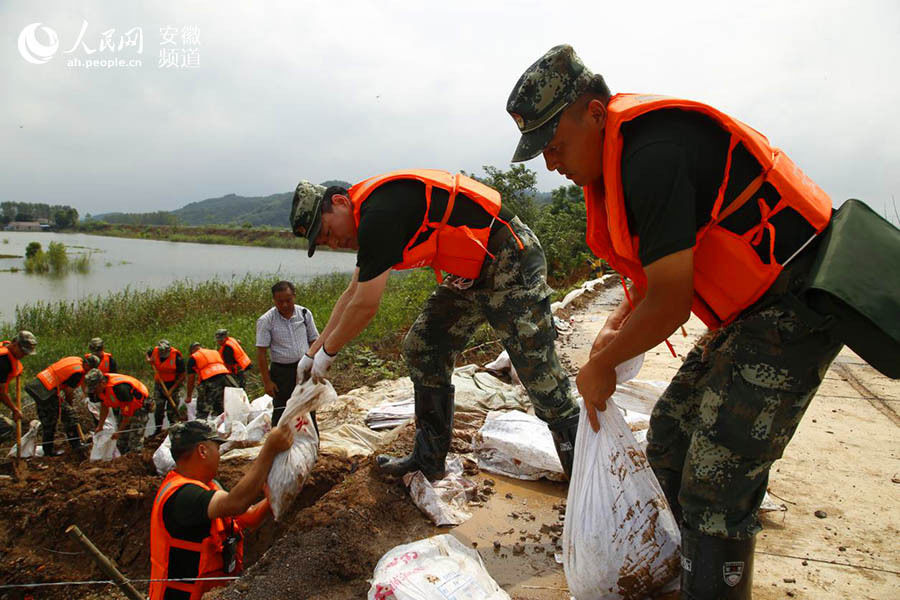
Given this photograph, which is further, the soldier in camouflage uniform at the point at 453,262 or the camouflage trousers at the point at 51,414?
the camouflage trousers at the point at 51,414

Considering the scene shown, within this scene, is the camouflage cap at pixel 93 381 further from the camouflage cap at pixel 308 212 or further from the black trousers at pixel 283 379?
the camouflage cap at pixel 308 212

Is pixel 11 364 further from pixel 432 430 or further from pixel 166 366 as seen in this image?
pixel 432 430

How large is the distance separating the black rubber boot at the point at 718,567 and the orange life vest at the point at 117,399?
608cm

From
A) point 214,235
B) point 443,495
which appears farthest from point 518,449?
point 214,235

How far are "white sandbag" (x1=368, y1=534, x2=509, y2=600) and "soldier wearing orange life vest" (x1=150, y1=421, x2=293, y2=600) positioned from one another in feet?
2.13

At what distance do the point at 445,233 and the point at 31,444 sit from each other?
19.5ft

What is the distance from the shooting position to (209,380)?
6340mm

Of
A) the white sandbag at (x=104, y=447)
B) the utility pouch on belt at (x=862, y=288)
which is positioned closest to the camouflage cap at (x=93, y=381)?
the white sandbag at (x=104, y=447)

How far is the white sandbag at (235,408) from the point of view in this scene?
16.2 ft

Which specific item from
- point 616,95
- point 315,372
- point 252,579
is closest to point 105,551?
point 252,579

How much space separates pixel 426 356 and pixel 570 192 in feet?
72.6

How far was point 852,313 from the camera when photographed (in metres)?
1.30

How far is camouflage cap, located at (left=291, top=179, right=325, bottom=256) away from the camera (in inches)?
100.0

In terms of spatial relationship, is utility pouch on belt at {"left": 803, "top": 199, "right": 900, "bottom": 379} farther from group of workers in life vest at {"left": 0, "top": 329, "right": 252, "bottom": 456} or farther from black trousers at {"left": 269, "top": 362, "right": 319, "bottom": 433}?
group of workers in life vest at {"left": 0, "top": 329, "right": 252, "bottom": 456}
